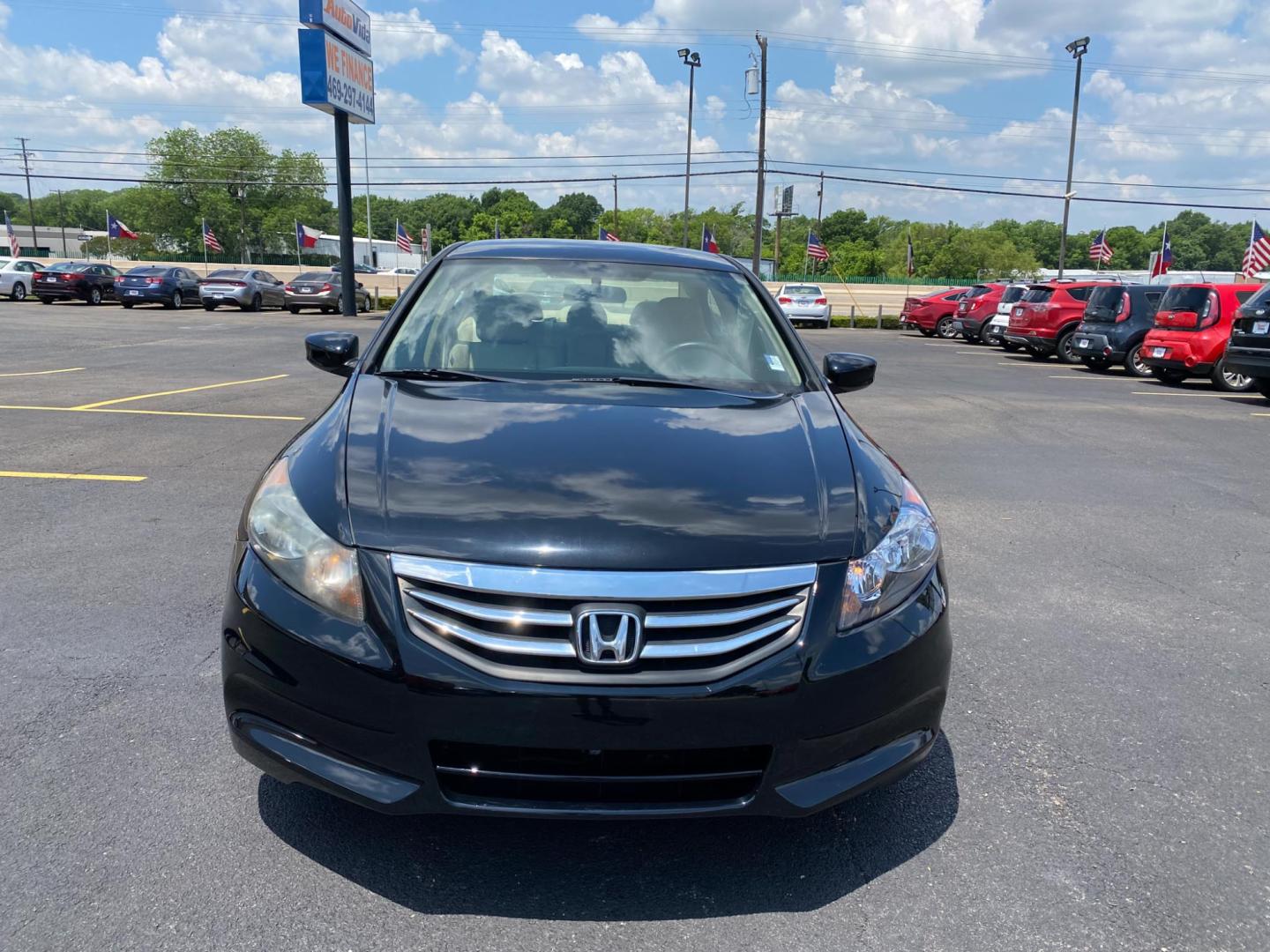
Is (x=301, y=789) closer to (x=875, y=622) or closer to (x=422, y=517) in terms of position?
(x=422, y=517)

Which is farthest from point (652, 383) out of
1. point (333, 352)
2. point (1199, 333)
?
point (1199, 333)

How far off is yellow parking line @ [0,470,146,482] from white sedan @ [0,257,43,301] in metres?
33.5

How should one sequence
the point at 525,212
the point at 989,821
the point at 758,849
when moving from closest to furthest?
the point at 758,849 → the point at 989,821 → the point at 525,212

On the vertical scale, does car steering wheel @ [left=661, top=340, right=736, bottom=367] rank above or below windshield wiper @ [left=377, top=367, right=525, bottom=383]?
above

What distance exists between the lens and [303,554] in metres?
2.24

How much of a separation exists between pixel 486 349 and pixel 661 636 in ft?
5.78

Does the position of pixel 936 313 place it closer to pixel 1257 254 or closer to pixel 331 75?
pixel 1257 254

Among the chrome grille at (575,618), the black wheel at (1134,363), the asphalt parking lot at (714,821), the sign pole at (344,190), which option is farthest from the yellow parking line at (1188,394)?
the sign pole at (344,190)

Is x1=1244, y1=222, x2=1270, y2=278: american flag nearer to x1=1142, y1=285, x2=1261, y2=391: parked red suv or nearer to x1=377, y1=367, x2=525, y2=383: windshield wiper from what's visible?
x1=1142, y1=285, x2=1261, y2=391: parked red suv

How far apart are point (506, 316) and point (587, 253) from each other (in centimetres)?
67

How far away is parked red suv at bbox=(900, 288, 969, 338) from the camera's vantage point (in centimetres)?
3066

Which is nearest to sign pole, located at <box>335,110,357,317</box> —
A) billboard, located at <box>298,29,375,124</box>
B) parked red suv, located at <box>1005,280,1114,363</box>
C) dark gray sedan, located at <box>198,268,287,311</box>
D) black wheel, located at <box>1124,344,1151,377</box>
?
billboard, located at <box>298,29,375,124</box>

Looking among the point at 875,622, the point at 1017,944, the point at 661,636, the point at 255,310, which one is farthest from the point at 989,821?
the point at 255,310

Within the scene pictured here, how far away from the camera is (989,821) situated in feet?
8.69
